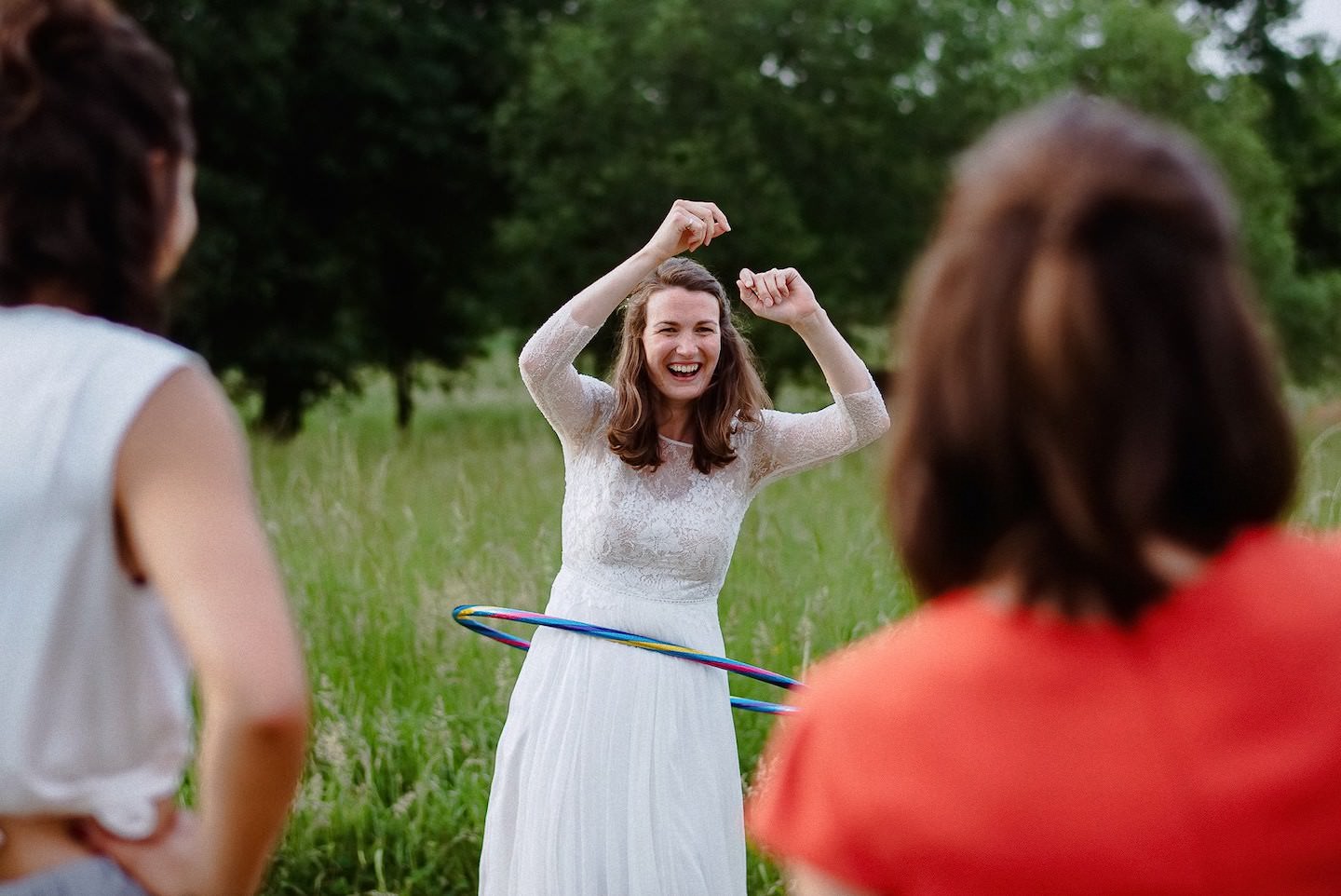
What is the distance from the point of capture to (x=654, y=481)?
160 inches

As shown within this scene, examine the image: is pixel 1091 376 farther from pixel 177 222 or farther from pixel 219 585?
pixel 177 222

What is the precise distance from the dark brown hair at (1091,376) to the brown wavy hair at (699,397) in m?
2.85

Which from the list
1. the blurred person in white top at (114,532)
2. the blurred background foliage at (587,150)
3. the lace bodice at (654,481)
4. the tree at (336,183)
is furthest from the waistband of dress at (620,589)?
the blurred background foliage at (587,150)

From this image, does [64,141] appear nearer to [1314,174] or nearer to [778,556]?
[778,556]

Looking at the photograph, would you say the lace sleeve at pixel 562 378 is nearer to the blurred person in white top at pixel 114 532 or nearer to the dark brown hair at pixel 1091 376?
the blurred person in white top at pixel 114 532

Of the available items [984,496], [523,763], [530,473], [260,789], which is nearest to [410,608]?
[523,763]

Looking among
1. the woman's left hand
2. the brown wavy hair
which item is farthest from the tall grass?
the woman's left hand

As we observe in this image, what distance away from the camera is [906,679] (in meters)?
1.16

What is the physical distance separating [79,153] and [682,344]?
276 centimetres

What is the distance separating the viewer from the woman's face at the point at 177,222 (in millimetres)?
1520

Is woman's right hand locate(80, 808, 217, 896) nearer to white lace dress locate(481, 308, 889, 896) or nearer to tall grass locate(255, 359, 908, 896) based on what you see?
white lace dress locate(481, 308, 889, 896)

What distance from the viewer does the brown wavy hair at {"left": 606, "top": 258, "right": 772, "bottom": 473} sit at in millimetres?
4070

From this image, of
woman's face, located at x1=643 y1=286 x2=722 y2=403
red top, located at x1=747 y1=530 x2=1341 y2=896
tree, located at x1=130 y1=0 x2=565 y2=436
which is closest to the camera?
red top, located at x1=747 y1=530 x2=1341 y2=896

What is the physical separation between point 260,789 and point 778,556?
528 centimetres
